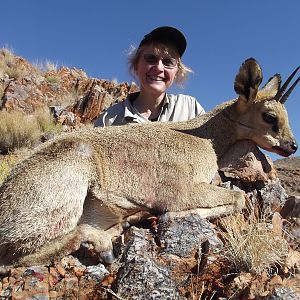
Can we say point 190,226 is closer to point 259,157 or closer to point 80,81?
point 259,157

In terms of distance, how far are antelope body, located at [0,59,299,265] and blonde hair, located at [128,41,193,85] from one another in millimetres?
2589

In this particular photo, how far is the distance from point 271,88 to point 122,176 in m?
2.97

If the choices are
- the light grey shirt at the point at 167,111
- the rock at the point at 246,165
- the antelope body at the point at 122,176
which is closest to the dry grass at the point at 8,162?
the light grey shirt at the point at 167,111

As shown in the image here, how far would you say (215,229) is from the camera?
18.0 ft

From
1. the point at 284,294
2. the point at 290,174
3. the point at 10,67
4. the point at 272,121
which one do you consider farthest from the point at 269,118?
the point at 10,67

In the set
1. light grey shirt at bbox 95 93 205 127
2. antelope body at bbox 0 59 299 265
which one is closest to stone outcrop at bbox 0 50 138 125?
light grey shirt at bbox 95 93 205 127

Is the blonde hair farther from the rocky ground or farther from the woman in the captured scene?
the rocky ground

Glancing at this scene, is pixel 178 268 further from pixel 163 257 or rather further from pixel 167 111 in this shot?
pixel 167 111

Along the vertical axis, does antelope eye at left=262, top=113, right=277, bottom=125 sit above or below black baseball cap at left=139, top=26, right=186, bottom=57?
below

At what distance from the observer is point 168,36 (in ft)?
29.5

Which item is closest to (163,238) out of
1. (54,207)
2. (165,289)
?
(165,289)

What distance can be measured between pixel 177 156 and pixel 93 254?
1.91 metres

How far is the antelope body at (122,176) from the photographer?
17.4ft

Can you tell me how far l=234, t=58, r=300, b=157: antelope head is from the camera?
6605mm
